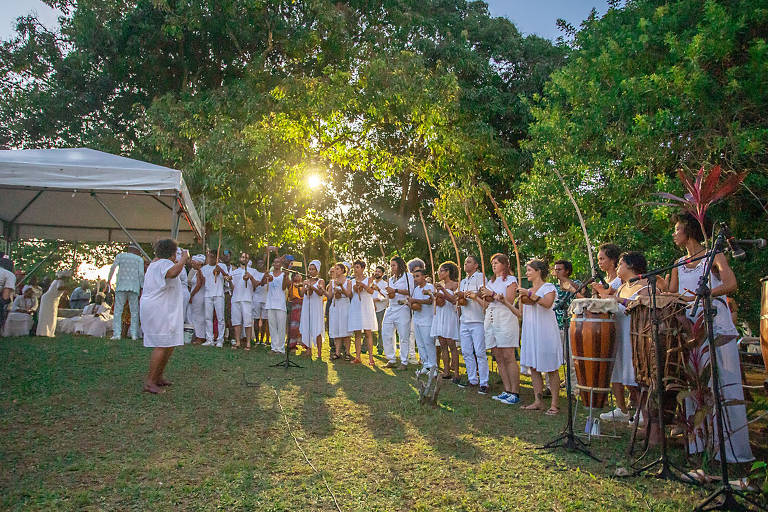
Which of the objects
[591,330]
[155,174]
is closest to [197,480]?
[591,330]

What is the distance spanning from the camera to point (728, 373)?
4672 millimetres

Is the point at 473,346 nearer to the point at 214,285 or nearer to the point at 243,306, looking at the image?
the point at 243,306

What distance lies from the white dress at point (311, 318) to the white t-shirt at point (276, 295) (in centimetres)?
53

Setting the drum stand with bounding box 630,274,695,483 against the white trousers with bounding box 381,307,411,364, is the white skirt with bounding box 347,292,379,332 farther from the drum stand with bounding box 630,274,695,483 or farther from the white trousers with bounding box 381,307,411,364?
the drum stand with bounding box 630,274,695,483

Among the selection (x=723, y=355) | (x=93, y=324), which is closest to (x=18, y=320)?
(x=93, y=324)

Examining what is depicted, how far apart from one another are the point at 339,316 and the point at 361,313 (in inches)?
24.7

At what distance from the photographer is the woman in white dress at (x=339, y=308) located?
38.2 feet

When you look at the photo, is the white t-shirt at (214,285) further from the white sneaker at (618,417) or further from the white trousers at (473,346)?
the white sneaker at (618,417)

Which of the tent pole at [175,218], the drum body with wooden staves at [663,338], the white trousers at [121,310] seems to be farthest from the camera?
the white trousers at [121,310]

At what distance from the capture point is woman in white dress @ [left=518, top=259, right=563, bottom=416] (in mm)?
6910

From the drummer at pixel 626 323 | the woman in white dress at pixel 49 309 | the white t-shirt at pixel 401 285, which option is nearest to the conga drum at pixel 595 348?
the drummer at pixel 626 323

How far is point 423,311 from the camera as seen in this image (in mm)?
9953

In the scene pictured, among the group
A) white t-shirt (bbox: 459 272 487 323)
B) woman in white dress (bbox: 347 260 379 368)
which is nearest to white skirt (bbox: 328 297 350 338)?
woman in white dress (bbox: 347 260 379 368)

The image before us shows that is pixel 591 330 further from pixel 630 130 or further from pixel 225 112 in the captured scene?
pixel 225 112
